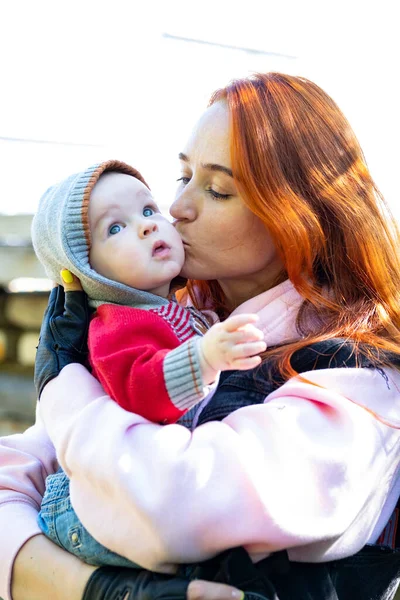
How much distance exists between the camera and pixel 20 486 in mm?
1754

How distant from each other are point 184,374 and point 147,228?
387 millimetres

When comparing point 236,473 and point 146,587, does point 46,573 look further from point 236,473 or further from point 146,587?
point 236,473

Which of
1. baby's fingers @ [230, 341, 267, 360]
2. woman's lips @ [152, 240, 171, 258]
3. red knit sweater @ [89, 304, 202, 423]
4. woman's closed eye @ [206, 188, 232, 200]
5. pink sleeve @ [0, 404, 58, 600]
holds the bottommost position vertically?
pink sleeve @ [0, 404, 58, 600]

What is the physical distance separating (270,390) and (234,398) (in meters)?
0.07

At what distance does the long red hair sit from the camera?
1.73m

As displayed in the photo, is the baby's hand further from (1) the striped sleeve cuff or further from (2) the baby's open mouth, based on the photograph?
(2) the baby's open mouth

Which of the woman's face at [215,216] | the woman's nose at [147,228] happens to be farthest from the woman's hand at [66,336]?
the woman's face at [215,216]

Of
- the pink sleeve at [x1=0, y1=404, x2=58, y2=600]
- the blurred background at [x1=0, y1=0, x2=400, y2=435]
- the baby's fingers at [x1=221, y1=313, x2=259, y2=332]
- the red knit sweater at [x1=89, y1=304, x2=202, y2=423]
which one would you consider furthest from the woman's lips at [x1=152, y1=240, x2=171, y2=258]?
the blurred background at [x1=0, y1=0, x2=400, y2=435]

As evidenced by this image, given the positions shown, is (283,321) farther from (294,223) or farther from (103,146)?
(103,146)

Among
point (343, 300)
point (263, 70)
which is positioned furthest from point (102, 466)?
point (263, 70)

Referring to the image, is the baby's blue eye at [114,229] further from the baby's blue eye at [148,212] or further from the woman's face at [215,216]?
the woman's face at [215,216]

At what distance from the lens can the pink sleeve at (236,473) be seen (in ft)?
4.37

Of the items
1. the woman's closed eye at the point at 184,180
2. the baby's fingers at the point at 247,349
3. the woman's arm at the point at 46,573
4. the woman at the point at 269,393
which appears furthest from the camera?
the woman's closed eye at the point at 184,180

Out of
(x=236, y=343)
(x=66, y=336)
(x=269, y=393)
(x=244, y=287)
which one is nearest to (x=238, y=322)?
(x=236, y=343)
